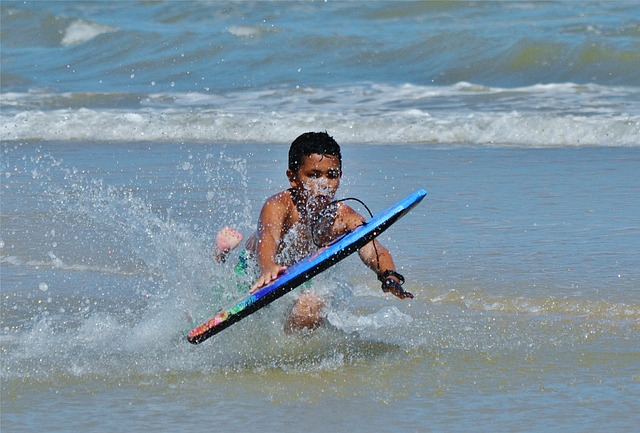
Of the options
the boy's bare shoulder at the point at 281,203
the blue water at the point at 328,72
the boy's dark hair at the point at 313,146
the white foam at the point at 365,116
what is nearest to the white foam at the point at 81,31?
the blue water at the point at 328,72

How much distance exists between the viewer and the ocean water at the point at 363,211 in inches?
161

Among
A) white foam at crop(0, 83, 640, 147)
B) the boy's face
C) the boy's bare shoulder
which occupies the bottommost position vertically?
the boy's bare shoulder

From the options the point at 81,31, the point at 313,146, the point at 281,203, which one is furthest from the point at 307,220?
the point at 81,31

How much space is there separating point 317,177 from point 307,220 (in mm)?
211

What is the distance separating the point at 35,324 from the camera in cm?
506

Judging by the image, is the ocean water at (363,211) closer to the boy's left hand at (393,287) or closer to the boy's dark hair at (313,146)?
the boy's left hand at (393,287)

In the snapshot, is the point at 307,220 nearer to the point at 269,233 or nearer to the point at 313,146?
the point at 269,233

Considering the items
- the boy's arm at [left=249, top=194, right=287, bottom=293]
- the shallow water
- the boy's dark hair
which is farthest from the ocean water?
the boy's dark hair

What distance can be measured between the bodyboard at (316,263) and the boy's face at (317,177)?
0.51 metres

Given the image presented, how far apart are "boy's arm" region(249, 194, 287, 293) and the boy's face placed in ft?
0.36

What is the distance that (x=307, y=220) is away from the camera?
4703 millimetres

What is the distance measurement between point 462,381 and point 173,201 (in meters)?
3.91

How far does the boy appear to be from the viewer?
4.53 m

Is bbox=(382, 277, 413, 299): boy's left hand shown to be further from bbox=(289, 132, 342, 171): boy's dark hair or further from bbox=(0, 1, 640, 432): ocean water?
bbox=(289, 132, 342, 171): boy's dark hair
